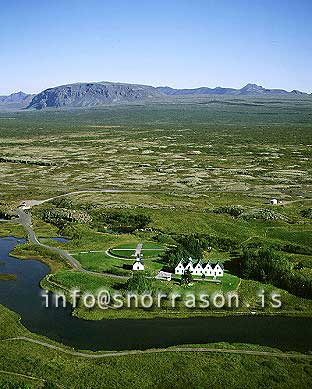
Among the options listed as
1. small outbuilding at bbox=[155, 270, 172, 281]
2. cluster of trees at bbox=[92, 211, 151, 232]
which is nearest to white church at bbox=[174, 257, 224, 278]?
small outbuilding at bbox=[155, 270, 172, 281]

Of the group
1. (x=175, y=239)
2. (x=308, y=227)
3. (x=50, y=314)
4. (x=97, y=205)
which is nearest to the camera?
(x=50, y=314)

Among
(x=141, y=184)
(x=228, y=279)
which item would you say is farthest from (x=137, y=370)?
(x=141, y=184)

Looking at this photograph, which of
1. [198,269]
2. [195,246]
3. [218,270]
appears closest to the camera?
[218,270]

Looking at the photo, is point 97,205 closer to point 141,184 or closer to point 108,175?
point 141,184

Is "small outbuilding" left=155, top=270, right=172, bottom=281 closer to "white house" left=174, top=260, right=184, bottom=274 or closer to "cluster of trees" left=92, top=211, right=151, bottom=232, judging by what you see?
"white house" left=174, top=260, right=184, bottom=274

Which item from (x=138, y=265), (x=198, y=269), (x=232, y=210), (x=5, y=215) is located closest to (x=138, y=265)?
(x=138, y=265)

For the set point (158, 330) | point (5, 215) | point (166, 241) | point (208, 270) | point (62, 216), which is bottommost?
point (158, 330)

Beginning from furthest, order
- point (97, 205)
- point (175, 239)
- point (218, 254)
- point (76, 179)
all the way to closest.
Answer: point (76, 179) < point (97, 205) < point (175, 239) < point (218, 254)

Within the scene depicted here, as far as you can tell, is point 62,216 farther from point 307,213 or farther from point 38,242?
point 307,213
